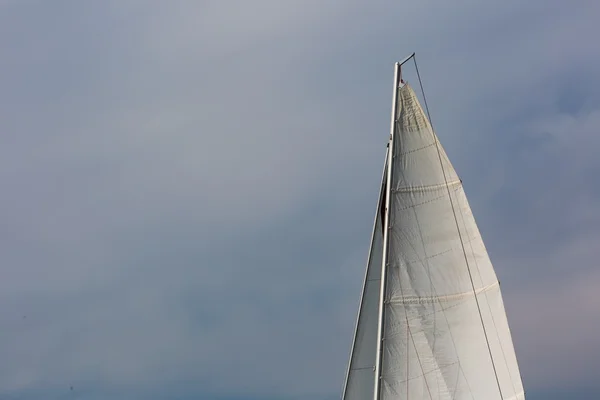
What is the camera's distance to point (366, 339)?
4019 centimetres

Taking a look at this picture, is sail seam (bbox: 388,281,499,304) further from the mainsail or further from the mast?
the mast

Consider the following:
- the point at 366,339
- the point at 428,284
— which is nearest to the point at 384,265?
the point at 428,284

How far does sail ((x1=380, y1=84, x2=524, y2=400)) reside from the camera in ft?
123

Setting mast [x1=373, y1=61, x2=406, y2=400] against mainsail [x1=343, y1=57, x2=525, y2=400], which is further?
mainsail [x1=343, y1=57, x2=525, y2=400]

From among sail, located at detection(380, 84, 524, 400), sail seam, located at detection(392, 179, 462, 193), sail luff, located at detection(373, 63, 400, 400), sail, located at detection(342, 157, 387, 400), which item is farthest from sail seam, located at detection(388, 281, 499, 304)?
sail seam, located at detection(392, 179, 462, 193)

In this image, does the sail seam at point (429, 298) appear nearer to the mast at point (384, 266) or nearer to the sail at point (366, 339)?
the mast at point (384, 266)

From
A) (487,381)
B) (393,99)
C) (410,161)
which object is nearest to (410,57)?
(393,99)

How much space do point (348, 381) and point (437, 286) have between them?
6.77 metres

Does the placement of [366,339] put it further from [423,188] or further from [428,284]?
[423,188]

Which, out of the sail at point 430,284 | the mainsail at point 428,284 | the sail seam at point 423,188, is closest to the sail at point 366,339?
the mainsail at point 428,284

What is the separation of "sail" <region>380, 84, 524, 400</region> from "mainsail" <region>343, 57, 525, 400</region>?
5 cm

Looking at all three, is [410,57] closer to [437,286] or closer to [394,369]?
[437,286]

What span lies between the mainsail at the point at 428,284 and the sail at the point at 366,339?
1768 mm

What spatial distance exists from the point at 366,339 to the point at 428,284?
470cm
